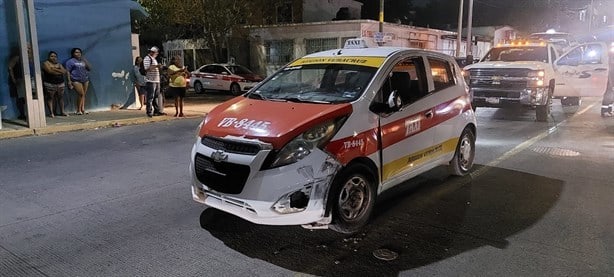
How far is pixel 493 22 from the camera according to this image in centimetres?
4522

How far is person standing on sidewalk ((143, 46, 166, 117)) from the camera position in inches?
492

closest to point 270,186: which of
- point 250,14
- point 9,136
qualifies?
point 9,136

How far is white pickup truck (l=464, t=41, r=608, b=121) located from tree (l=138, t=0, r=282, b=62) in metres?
13.7

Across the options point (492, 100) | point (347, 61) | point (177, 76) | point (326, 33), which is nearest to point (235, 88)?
point (326, 33)

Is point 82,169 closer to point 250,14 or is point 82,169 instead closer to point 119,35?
point 119,35

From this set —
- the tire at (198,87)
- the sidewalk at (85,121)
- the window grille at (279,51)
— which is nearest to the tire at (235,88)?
the tire at (198,87)

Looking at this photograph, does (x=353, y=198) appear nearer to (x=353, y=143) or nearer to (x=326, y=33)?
(x=353, y=143)

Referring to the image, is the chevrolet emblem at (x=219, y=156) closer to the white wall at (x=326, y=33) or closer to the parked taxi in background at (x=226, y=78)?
the parked taxi in background at (x=226, y=78)

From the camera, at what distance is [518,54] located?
13.7 m

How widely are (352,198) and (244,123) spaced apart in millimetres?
1220

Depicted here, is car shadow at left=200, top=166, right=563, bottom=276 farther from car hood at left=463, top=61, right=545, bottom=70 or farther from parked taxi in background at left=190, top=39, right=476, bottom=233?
car hood at left=463, top=61, right=545, bottom=70

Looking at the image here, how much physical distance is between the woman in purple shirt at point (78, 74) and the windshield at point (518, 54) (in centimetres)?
1124

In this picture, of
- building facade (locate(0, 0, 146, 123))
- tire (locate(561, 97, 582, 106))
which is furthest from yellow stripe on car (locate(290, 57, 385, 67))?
tire (locate(561, 97, 582, 106))

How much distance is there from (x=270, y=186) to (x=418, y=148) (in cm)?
211
